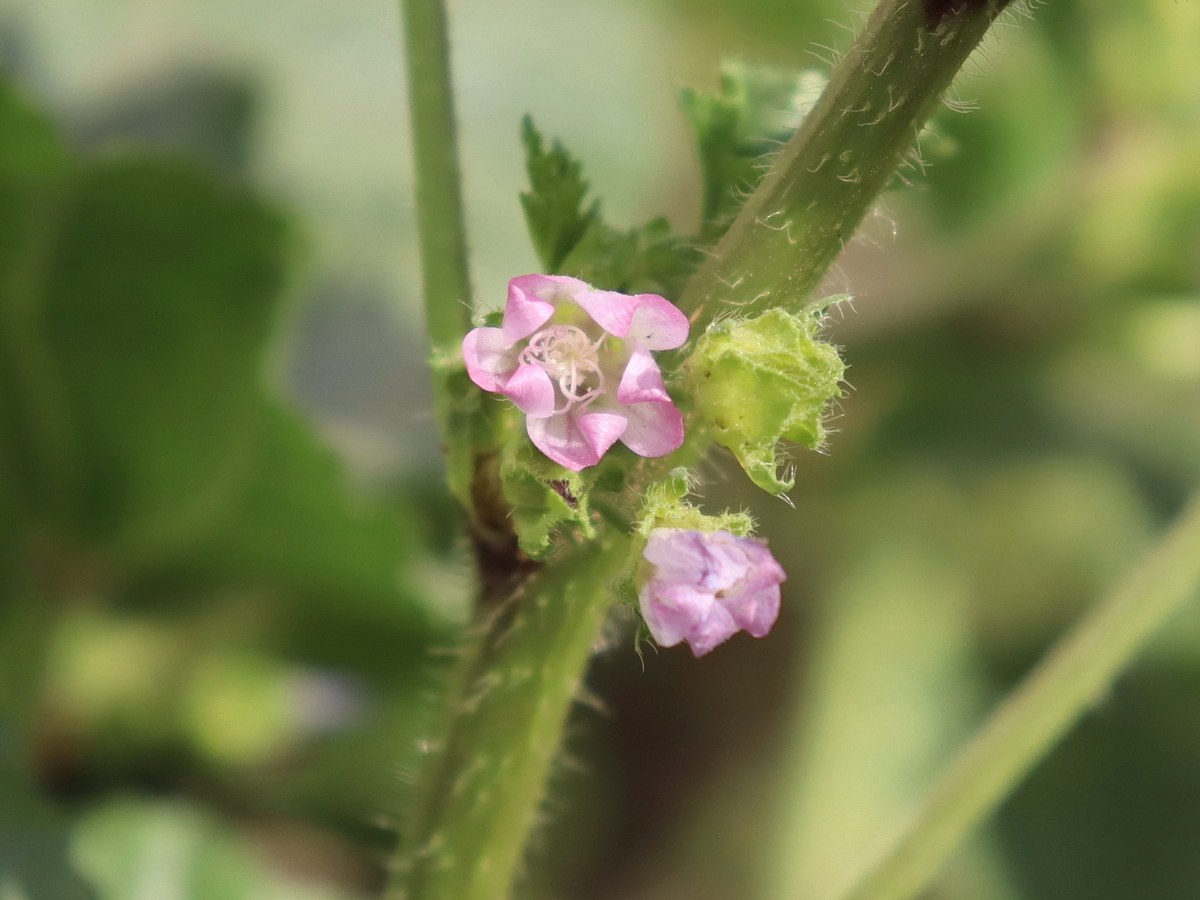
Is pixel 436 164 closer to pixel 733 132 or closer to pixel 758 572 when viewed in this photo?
pixel 733 132

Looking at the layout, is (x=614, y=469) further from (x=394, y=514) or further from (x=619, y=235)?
(x=394, y=514)

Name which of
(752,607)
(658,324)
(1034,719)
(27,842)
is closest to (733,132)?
(658,324)

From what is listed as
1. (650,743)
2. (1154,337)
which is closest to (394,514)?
(650,743)

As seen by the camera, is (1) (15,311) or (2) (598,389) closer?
(2) (598,389)

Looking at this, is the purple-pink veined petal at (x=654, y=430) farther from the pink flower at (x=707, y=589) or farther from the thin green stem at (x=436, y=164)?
the thin green stem at (x=436, y=164)

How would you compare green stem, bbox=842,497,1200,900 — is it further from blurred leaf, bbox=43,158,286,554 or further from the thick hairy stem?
blurred leaf, bbox=43,158,286,554

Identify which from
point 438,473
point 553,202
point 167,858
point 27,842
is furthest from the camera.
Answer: point 438,473
